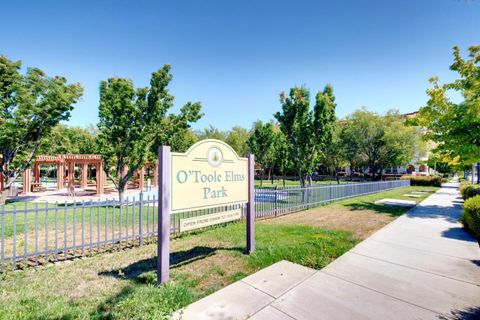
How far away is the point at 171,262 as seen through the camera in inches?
183

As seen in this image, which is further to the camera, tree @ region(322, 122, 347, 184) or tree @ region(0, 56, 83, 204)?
tree @ region(322, 122, 347, 184)

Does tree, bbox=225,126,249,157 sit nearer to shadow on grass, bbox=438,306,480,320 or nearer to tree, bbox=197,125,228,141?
tree, bbox=197,125,228,141

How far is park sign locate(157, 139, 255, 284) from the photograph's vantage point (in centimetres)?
379

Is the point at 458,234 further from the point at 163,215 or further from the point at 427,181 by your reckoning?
the point at 427,181

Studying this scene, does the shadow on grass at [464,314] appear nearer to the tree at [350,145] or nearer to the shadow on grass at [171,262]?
the shadow on grass at [171,262]

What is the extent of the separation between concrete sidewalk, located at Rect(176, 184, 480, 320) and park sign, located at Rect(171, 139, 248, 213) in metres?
1.52

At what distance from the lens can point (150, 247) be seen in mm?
5742

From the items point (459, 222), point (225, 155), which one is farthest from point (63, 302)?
point (459, 222)

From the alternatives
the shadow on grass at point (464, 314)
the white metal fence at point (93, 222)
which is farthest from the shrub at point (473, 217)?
the white metal fence at point (93, 222)

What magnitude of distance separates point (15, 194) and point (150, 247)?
16869mm

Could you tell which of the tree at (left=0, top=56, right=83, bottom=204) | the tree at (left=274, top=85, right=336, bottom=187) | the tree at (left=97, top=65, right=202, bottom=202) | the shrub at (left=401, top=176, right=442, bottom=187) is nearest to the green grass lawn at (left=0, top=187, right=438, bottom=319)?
the tree at (left=97, top=65, right=202, bottom=202)

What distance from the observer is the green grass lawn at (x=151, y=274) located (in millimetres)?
3008

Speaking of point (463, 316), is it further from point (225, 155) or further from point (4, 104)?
point (4, 104)

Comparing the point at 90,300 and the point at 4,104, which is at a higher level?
the point at 4,104
